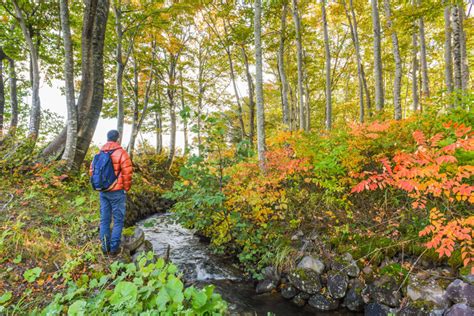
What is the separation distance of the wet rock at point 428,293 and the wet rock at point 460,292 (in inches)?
3.3

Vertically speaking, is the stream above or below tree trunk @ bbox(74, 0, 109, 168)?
below

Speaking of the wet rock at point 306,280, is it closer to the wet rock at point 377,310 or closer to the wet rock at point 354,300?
the wet rock at point 354,300

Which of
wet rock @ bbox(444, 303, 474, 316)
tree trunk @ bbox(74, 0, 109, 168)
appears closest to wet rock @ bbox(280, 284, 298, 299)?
wet rock @ bbox(444, 303, 474, 316)

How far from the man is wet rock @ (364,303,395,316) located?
14.4 ft

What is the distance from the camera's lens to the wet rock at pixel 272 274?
16.5 ft

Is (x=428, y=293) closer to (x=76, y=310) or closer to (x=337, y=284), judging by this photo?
(x=337, y=284)

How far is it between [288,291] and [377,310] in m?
1.54

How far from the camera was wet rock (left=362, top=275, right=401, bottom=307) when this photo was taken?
3.87 m

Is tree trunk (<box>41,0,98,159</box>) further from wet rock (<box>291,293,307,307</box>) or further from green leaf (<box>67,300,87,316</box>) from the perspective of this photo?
wet rock (<box>291,293,307,307</box>)

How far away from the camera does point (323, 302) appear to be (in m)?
4.40

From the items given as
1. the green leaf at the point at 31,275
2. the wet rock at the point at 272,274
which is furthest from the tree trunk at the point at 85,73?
the wet rock at the point at 272,274

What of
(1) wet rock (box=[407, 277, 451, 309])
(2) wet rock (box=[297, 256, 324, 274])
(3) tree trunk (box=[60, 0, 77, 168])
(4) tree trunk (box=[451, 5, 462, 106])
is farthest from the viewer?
(3) tree trunk (box=[60, 0, 77, 168])

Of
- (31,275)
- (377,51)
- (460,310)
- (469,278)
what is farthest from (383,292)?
(377,51)

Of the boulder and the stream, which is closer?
the stream
